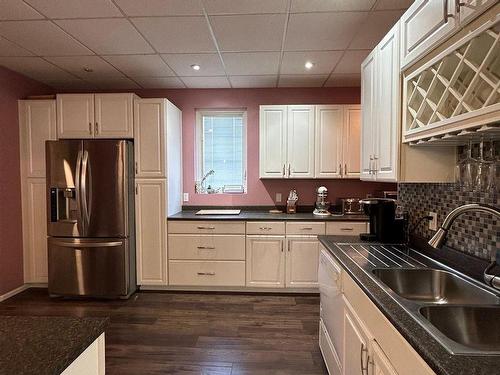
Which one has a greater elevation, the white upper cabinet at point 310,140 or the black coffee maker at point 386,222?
the white upper cabinet at point 310,140

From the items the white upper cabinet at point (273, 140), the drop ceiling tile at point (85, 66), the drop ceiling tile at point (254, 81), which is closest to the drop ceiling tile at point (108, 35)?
the drop ceiling tile at point (85, 66)

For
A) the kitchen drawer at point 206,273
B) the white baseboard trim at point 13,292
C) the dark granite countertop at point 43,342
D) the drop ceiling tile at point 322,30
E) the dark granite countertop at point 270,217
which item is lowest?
the white baseboard trim at point 13,292

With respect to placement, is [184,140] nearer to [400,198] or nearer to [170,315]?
[170,315]

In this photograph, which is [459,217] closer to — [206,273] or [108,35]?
[206,273]

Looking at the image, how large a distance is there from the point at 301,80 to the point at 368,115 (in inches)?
64.3

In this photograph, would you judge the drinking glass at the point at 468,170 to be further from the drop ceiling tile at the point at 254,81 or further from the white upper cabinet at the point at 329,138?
the drop ceiling tile at the point at 254,81

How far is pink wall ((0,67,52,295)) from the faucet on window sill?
3.87m

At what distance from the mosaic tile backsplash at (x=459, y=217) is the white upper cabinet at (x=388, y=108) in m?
0.33

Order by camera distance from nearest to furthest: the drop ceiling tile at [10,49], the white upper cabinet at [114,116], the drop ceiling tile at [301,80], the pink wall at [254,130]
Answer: the drop ceiling tile at [10,49] < the white upper cabinet at [114,116] < the drop ceiling tile at [301,80] < the pink wall at [254,130]

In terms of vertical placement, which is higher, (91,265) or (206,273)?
(91,265)

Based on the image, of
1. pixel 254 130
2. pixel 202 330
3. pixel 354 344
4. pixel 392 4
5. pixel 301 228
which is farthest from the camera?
pixel 254 130

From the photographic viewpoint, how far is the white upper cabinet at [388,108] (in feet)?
5.71

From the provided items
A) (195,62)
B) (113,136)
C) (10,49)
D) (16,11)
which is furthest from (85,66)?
(195,62)

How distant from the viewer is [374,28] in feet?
7.79
